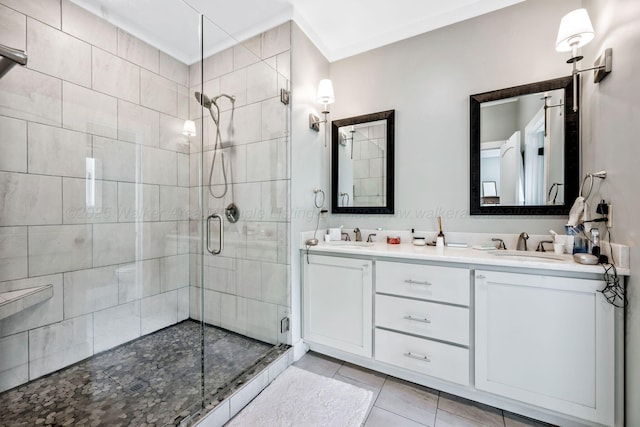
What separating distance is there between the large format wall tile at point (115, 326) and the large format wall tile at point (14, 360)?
337 mm

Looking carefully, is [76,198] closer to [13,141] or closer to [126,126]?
[13,141]

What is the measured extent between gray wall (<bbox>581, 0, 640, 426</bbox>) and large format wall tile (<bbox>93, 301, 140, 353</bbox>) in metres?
3.06

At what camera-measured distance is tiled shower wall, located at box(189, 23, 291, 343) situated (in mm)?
2041

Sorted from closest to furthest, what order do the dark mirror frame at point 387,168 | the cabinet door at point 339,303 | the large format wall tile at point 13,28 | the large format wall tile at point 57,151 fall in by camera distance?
1. the large format wall tile at point 13,28
2. the large format wall tile at point 57,151
3. the cabinet door at point 339,303
4. the dark mirror frame at point 387,168

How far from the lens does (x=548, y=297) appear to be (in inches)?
50.6

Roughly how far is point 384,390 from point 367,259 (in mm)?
855

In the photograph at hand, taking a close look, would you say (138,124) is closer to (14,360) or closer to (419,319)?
(14,360)

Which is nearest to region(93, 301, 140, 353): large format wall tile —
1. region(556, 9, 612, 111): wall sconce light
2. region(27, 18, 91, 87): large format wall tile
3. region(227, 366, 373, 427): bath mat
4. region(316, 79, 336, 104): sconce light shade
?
region(227, 366, 373, 427): bath mat

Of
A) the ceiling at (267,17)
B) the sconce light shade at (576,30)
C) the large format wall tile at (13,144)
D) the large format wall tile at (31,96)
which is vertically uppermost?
the ceiling at (267,17)

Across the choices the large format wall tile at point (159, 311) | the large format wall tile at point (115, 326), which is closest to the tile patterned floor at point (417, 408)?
the large format wall tile at point (159, 311)

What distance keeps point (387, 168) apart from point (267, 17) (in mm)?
1616

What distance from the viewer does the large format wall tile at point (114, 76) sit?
1769 millimetres

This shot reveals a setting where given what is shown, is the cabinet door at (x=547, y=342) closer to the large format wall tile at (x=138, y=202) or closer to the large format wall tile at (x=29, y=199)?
the large format wall tile at (x=138, y=202)

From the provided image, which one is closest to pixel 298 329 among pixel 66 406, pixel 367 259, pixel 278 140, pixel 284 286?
pixel 284 286
